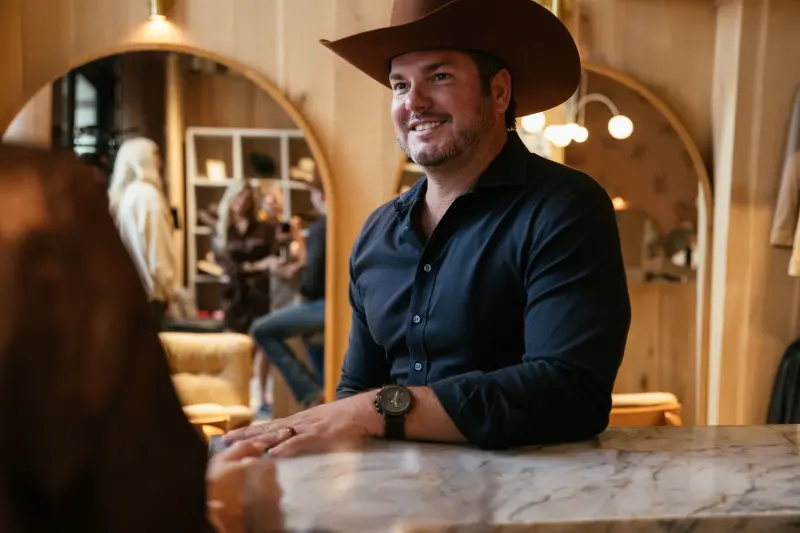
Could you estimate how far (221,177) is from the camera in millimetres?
2861

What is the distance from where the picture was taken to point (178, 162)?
2854 millimetres

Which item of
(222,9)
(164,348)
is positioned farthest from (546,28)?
(222,9)

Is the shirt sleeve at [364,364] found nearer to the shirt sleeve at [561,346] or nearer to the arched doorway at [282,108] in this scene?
the shirt sleeve at [561,346]

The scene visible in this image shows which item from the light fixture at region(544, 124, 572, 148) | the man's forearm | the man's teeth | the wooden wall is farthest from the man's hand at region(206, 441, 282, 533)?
the light fixture at region(544, 124, 572, 148)

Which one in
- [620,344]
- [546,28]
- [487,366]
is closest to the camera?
[620,344]

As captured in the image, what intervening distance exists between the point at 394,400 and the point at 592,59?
223cm

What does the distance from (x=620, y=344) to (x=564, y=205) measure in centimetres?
21

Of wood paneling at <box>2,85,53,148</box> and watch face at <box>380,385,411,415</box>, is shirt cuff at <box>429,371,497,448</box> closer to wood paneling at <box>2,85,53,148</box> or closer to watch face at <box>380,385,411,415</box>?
watch face at <box>380,385,411,415</box>

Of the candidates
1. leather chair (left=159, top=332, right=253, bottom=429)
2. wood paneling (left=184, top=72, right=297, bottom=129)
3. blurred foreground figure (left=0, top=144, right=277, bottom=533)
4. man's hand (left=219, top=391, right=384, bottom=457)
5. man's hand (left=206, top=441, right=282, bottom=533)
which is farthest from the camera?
wood paneling (left=184, top=72, right=297, bottom=129)

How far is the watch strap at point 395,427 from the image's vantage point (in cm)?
108

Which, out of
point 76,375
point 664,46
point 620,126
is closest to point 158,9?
point 620,126

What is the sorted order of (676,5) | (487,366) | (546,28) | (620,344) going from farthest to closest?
(676,5), (546,28), (487,366), (620,344)

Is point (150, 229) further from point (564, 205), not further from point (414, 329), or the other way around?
point (564, 205)

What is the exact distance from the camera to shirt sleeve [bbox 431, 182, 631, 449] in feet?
3.49
